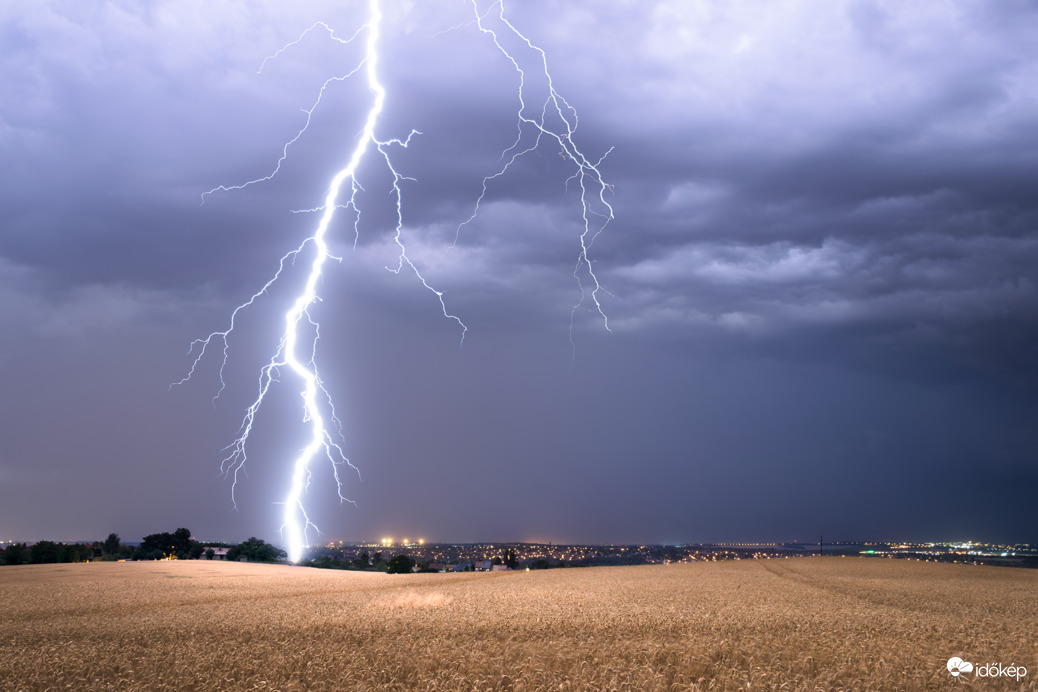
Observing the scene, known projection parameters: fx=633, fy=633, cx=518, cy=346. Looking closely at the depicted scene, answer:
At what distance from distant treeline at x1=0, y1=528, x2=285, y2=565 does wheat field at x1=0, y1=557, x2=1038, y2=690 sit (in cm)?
2967

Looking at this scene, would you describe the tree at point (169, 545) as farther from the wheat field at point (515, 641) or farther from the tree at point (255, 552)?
the wheat field at point (515, 641)

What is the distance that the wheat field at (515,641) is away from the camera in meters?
7.51

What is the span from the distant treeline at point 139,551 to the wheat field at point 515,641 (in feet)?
97.3

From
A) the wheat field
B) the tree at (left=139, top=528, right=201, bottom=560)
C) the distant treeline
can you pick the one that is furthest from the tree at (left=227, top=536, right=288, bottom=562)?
the wheat field

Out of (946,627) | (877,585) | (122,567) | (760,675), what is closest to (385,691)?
(760,675)

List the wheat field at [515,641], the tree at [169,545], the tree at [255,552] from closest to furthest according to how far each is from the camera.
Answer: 1. the wheat field at [515,641]
2. the tree at [255,552]
3. the tree at [169,545]

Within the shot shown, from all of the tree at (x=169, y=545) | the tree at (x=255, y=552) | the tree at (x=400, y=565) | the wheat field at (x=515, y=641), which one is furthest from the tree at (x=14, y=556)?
the wheat field at (x=515, y=641)

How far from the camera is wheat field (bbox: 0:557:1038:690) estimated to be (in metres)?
7.51

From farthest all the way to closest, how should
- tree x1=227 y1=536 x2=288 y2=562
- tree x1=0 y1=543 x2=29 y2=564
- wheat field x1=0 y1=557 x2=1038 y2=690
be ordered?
1. tree x1=227 y1=536 x2=288 y2=562
2. tree x1=0 y1=543 x2=29 y2=564
3. wheat field x1=0 y1=557 x2=1038 y2=690

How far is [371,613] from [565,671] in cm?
664

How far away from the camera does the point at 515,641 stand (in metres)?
9.70

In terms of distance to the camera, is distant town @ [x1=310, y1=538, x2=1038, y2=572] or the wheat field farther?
distant town @ [x1=310, y1=538, x2=1038, y2=572]

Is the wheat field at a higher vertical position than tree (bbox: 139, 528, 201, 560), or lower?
higher

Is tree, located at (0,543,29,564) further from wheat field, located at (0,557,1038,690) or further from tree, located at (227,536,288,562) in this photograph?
wheat field, located at (0,557,1038,690)
